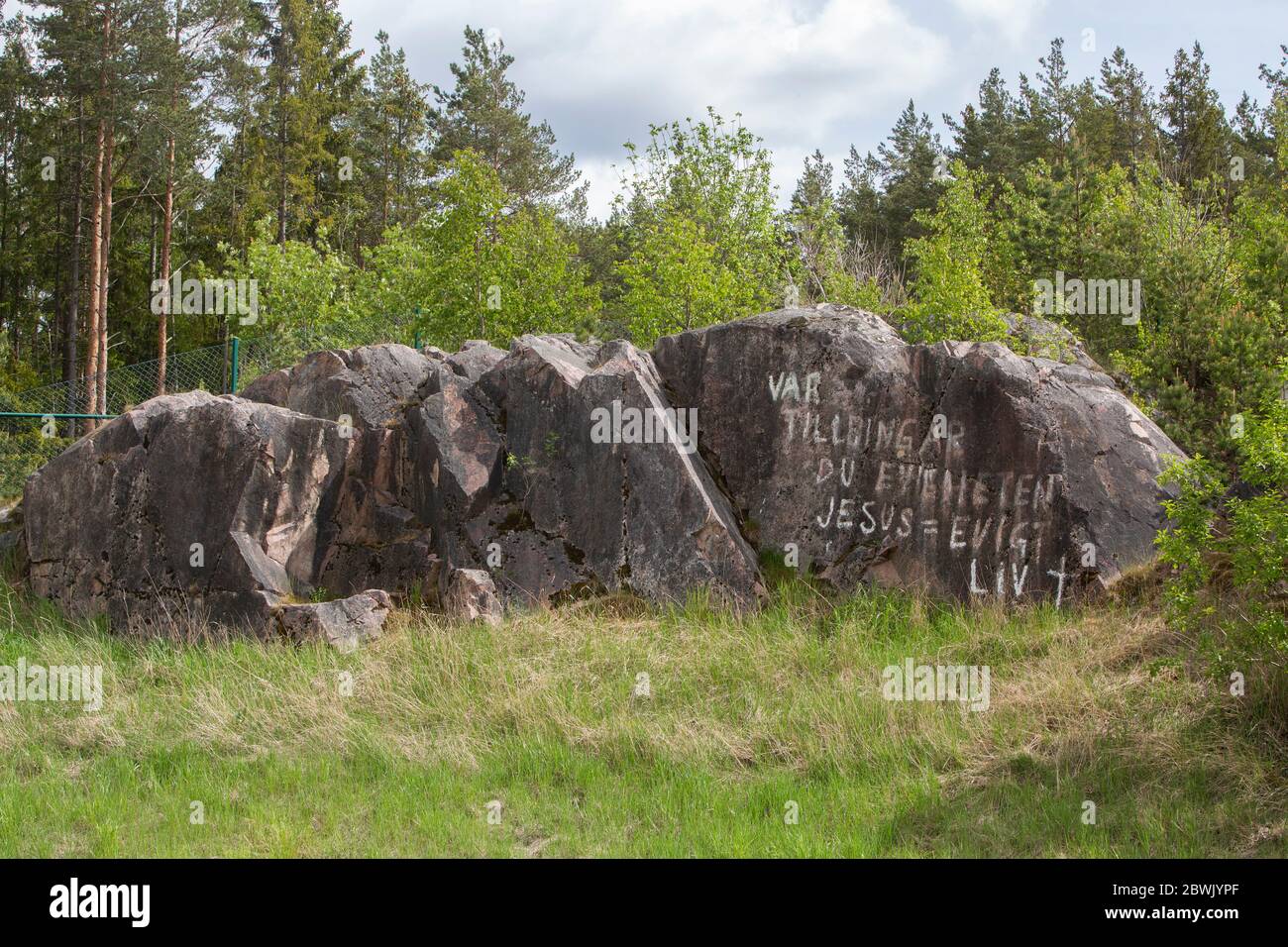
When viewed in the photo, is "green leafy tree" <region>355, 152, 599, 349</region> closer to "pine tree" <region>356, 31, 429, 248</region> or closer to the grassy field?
the grassy field

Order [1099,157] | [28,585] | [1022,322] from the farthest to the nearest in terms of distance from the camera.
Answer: [1099,157]
[1022,322]
[28,585]

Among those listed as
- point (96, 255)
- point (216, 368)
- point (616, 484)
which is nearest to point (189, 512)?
point (616, 484)

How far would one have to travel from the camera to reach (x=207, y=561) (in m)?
11.1

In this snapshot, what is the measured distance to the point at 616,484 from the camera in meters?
11.0

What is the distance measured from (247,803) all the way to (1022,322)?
1146 centimetres

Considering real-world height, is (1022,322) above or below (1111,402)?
above

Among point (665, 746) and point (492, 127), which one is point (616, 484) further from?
point (492, 127)

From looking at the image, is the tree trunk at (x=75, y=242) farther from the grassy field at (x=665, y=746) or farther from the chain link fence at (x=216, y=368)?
the grassy field at (x=665, y=746)

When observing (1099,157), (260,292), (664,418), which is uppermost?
(1099,157)

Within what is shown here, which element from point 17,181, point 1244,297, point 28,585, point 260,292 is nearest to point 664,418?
point 28,585

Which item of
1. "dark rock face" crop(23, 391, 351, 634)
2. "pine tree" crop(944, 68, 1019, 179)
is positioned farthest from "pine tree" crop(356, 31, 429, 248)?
"dark rock face" crop(23, 391, 351, 634)

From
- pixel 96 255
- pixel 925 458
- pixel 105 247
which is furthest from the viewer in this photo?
pixel 105 247

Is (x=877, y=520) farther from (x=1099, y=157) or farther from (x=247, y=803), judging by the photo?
(x=1099, y=157)

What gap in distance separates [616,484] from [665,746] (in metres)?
3.80
